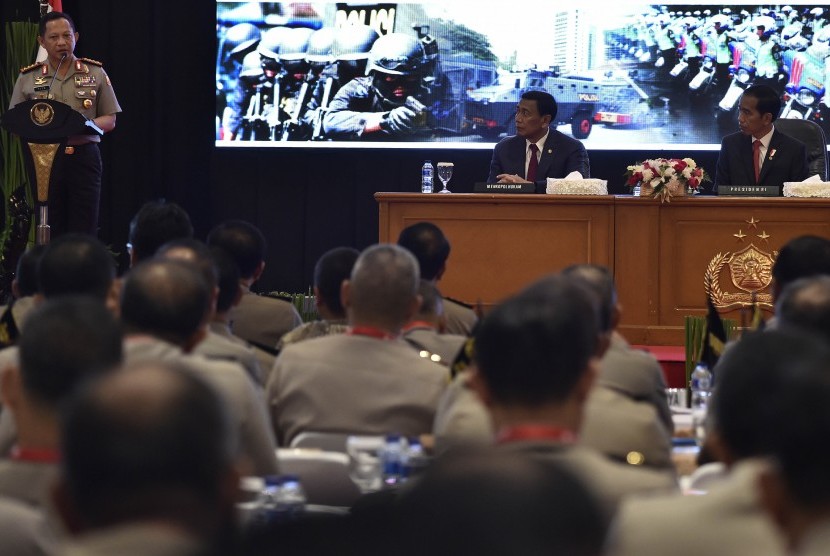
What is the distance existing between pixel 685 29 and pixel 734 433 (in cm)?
754

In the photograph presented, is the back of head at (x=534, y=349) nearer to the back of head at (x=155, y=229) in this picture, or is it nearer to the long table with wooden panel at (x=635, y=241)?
the back of head at (x=155, y=229)

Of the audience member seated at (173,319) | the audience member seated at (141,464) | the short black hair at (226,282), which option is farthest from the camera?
the short black hair at (226,282)

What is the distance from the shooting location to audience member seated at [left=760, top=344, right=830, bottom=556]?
1496 millimetres

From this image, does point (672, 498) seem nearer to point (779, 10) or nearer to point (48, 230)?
point (48, 230)

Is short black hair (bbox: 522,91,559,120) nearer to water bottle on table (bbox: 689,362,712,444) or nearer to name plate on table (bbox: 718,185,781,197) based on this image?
name plate on table (bbox: 718,185,781,197)

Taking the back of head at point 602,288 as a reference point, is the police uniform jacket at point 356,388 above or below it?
below

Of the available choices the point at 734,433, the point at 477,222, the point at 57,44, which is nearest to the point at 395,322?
the point at 734,433

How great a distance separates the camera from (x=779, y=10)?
28.9ft

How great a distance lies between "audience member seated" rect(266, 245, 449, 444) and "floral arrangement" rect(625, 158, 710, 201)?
3818 millimetres

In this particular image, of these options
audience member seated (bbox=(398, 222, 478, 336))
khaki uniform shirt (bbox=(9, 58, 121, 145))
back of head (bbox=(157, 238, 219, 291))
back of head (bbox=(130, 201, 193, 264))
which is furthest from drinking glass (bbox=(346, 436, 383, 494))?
khaki uniform shirt (bbox=(9, 58, 121, 145))

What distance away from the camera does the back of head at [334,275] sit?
13.1ft

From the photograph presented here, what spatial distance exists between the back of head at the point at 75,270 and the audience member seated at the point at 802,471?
7.29ft

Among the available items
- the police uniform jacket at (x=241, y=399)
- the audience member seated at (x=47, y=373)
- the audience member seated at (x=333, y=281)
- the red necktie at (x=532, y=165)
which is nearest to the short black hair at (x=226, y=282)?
the audience member seated at (x=333, y=281)

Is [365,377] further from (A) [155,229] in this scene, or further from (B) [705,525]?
(A) [155,229]
